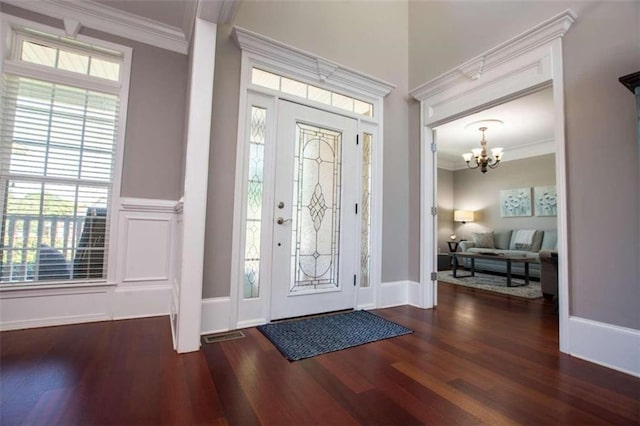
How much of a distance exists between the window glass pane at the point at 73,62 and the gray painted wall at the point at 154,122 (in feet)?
0.78

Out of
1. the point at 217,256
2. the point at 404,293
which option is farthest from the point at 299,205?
the point at 404,293

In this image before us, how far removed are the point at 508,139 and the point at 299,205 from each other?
17.3ft

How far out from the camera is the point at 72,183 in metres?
2.50

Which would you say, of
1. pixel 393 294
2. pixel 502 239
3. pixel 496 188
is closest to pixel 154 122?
pixel 393 294

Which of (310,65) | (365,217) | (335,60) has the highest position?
(335,60)

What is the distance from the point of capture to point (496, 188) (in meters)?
6.98

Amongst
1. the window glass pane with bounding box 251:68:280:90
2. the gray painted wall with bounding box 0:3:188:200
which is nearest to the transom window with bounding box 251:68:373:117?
the window glass pane with bounding box 251:68:280:90

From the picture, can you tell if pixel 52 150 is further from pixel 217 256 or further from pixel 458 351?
pixel 458 351

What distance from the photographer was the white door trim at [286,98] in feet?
8.11

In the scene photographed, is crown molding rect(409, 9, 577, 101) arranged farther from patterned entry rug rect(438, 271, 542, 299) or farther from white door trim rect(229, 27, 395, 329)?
patterned entry rug rect(438, 271, 542, 299)

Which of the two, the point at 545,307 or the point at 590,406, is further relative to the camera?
the point at 545,307

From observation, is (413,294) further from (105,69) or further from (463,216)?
(463,216)

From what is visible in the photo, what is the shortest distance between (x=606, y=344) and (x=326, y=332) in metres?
1.86

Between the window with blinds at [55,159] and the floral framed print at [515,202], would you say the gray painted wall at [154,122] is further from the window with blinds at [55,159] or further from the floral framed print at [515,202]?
the floral framed print at [515,202]
